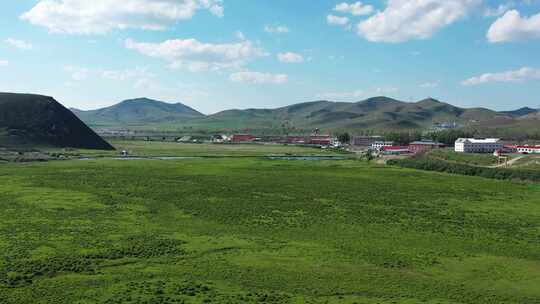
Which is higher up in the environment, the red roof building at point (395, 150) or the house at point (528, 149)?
the house at point (528, 149)

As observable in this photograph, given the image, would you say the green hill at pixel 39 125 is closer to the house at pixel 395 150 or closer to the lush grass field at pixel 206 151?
the lush grass field at pixel 206 151

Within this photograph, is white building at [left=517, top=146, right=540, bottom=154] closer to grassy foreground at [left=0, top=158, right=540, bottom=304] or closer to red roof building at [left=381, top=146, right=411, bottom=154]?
red roof building at [left=381, top=146, right=411, bottom=154]

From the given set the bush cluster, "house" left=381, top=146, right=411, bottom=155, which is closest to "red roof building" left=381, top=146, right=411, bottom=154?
"house" left=381, top=146, right=411, bottom=155

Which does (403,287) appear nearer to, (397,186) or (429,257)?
(429,257)

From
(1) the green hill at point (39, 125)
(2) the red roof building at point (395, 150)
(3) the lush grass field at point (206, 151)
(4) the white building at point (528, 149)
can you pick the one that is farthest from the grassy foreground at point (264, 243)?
(1) the green hill at point (39, 125)

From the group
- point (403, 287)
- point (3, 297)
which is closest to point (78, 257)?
point (3, 297)

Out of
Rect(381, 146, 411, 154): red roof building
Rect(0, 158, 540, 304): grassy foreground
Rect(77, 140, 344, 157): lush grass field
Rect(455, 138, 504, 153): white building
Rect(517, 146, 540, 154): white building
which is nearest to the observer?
Rect(0, 158, 540, 304): grassy foreground
